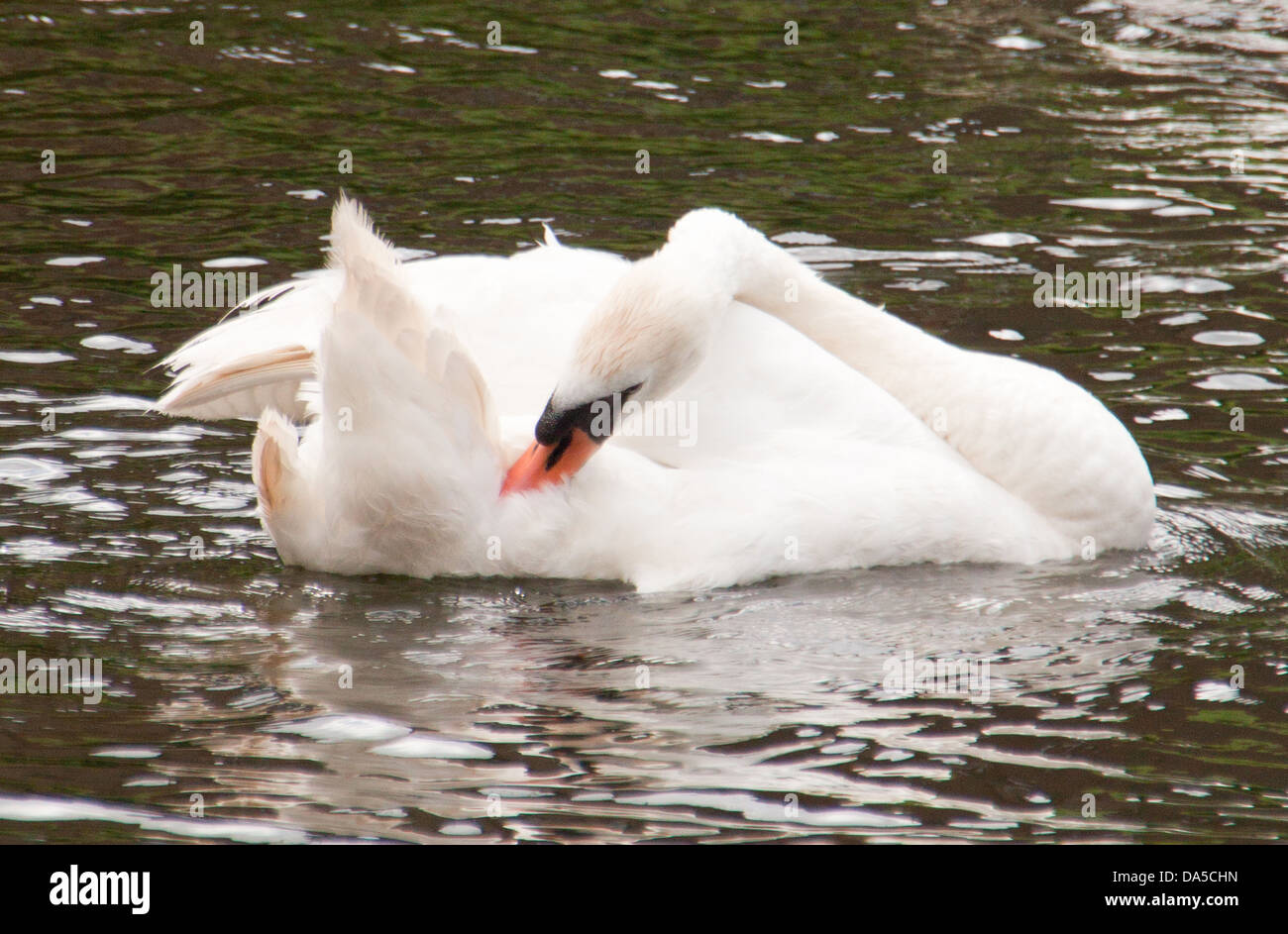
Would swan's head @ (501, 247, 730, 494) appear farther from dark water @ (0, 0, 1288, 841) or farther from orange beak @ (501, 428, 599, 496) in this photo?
dark water @ (0, 0, 1288, 841)

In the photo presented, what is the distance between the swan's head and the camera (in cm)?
596

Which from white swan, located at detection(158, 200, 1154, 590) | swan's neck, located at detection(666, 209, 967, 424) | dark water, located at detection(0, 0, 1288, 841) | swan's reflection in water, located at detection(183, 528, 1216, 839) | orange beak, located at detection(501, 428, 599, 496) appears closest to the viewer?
swan's reflection in water, located at detection(183, 528, 1216, 839)

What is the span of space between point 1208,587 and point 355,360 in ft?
10.1

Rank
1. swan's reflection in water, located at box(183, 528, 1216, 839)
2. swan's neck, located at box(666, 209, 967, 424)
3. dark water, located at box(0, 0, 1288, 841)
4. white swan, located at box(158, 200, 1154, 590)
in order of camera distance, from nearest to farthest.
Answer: swan's reflection in water, located at box(183, 528, 1216, 839) → dark water, located at box(0, 0, 1288, 841) → white swan, located at box(158, 200, 1154, 590) → swan's neck, located at box(666, 209, 967, 424)

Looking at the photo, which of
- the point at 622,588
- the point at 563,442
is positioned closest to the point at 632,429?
the point at 563,442

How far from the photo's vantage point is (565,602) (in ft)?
20.4

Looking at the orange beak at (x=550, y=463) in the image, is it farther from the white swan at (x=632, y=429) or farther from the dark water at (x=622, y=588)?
the dark water at (x=622, y=588)

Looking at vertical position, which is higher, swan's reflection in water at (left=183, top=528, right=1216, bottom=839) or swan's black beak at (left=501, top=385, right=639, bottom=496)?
swan's black beak at (left=501, top=385, right=639, bottom=496)

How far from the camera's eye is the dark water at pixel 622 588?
192 inches

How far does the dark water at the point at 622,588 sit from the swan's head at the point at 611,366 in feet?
1.70

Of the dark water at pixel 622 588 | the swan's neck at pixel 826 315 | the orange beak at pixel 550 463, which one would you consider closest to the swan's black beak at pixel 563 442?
the orange beak at pixel 550 463

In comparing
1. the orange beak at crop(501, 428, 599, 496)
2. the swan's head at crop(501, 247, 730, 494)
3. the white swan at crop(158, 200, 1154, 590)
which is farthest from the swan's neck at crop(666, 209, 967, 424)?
the orange beak at crop(501, 428, 599, 496)

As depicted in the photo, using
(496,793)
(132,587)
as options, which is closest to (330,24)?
(132,587)

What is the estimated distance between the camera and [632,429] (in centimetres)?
636
